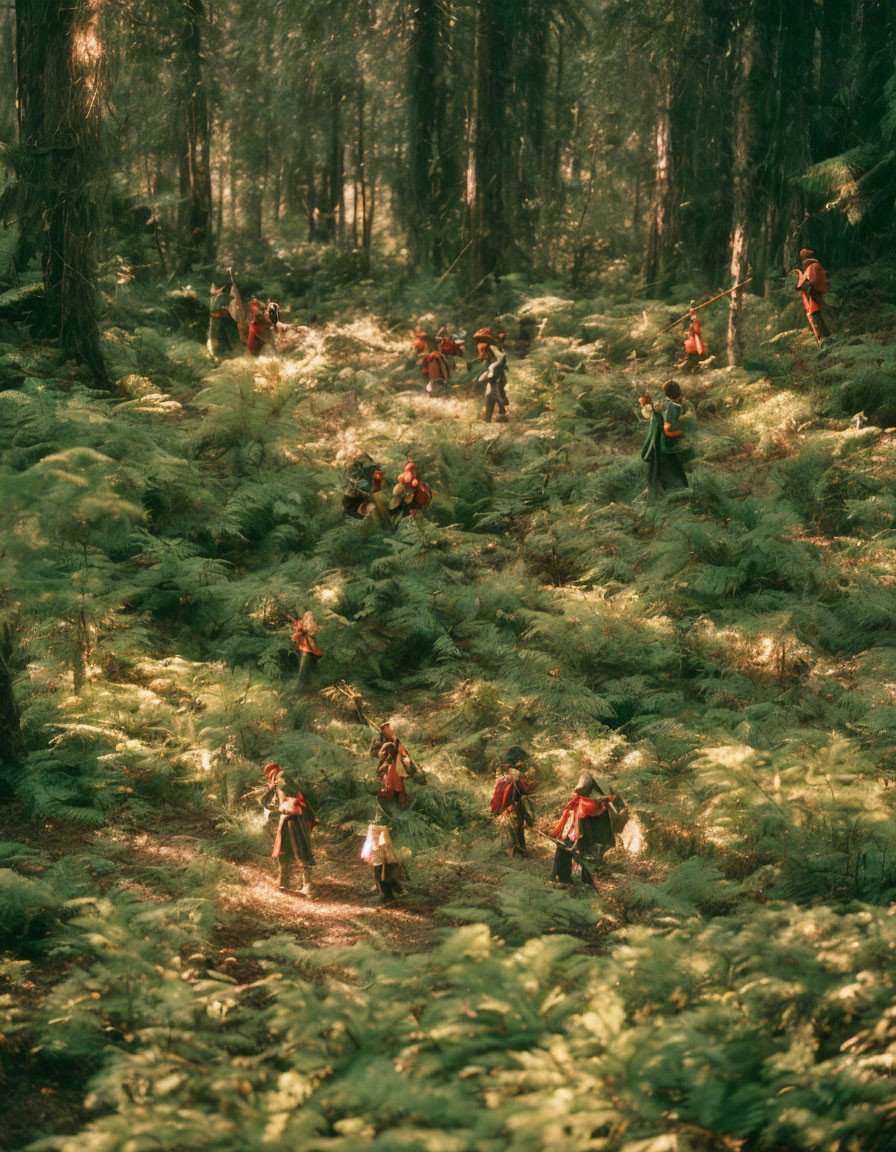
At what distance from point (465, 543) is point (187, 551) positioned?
11.4 feet

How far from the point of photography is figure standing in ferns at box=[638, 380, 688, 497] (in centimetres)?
1279

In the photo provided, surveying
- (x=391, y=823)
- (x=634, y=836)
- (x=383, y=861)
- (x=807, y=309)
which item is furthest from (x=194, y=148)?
(x=634, y=836)

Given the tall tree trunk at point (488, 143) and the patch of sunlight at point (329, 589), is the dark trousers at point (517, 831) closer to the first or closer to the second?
the patch of sunlight at point (329, 589)

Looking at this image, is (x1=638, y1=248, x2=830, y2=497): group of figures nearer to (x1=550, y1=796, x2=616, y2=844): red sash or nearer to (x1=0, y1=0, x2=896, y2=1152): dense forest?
(x1=0, y1=0, x2=896, y2=1152): dense forest

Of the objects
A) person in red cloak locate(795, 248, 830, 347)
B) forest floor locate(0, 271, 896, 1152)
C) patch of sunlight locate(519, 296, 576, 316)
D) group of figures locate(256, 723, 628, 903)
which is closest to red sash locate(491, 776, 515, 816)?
group of figures locate(256, 723, 628, 903)

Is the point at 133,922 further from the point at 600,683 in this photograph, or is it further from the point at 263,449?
the point at 263,449

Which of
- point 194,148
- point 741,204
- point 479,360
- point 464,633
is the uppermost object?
point 194,148

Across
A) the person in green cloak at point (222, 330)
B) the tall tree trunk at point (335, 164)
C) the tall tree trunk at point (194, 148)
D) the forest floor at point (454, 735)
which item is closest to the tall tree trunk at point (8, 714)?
the forest floor at point (454, 735)

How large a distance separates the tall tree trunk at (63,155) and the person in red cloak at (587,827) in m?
10.5

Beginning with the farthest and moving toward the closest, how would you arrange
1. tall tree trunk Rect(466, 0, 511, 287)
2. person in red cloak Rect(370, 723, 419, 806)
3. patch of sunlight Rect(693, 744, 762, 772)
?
tall tree trunk Rect(466, 0, 511, 287) → person in red cloak Rect(370, 723, 419, 806) → patch of sunlight Rect(693, 744, 762, 772)

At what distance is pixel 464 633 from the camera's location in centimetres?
1177

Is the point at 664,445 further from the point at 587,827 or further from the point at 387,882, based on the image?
the point at 387,882

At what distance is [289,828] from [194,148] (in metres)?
20.4

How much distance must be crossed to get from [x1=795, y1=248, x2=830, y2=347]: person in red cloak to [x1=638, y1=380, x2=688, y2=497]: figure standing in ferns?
128 inches
